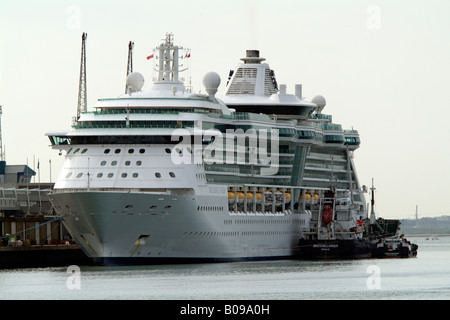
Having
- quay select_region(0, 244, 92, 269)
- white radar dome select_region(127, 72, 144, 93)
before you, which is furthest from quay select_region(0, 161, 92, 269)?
white radar dome select_region(127, 72, 144, 93)

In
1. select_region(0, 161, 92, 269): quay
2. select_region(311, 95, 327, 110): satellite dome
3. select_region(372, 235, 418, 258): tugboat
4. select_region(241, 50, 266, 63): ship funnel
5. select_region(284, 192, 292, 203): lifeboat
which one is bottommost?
select_region(372, 235, 418, 258): tugboat

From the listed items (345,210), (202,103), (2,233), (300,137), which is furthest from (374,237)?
(2,233)

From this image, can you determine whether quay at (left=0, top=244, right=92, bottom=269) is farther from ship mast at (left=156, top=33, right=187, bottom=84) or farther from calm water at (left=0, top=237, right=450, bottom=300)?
ship mast at (left=156, top=33, right=187, bottom=84)

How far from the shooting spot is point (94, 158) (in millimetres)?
85312

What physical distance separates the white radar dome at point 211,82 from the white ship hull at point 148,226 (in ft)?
25.5

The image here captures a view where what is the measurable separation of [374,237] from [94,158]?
97.1ft

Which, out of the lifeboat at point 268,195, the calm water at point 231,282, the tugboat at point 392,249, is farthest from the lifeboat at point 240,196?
the tugboat at point 392,249

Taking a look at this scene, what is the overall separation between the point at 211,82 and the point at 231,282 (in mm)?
21960

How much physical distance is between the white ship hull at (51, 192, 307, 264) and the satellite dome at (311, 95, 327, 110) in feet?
80.8

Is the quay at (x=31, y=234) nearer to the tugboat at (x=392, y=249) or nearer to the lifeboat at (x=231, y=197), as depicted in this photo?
the lifeboat at (x=231, y=197)

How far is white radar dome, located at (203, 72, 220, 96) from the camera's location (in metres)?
92.2

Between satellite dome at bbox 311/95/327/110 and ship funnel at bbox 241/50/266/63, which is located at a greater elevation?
ship funnel at bbox 241/50/266/63

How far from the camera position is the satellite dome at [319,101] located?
113 metres

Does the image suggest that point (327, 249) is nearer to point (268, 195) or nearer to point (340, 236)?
point (340, 236)
